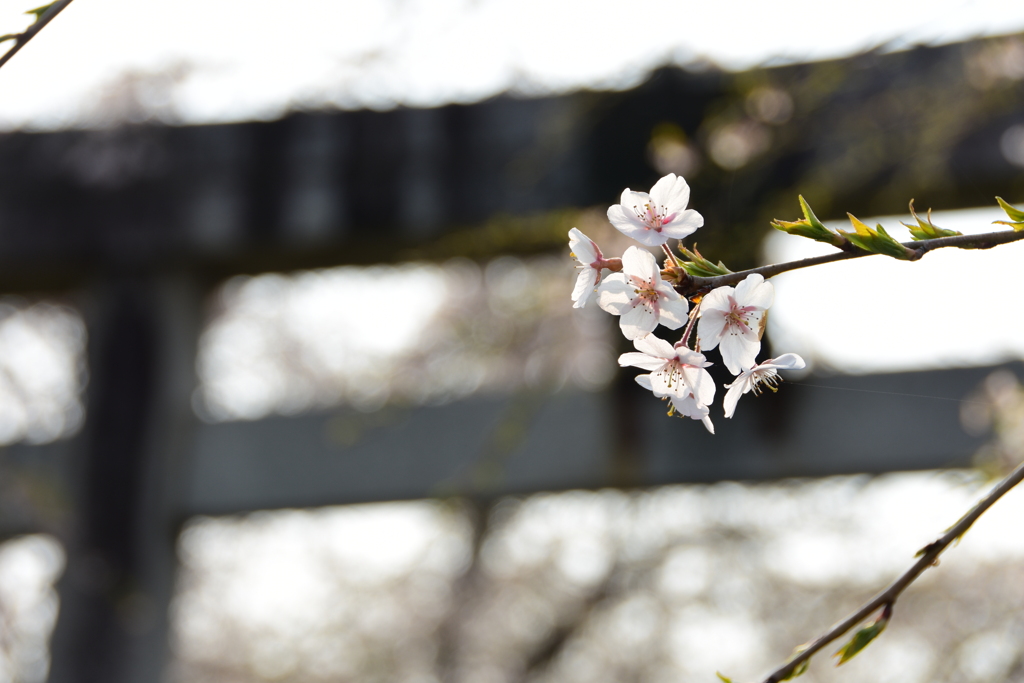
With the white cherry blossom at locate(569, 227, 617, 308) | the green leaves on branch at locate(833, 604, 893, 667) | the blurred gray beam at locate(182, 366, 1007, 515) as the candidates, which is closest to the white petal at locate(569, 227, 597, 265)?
the white cherry blossom at locate(569, 227, 617, 308)

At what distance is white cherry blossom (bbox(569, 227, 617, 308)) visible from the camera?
434 millimetres

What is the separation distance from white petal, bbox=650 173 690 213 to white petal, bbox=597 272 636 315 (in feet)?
0.20

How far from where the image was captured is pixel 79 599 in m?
1.40

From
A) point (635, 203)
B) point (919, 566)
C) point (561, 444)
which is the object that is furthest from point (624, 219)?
point (561, 444)

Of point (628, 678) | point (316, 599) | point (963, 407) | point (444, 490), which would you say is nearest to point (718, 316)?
point (444, 490)

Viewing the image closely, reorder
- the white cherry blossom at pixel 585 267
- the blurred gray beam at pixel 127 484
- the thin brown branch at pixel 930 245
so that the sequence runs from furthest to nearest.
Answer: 1. the blurred gray beam at pixel 127 484
2. the white cherry blossom at pixel 585 267
3. the thin brown branch at pixel 930 245

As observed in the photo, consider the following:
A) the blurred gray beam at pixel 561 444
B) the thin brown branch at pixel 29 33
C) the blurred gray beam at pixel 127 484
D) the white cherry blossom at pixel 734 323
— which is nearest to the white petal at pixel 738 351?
the white cherry blossom at pixel 734 323

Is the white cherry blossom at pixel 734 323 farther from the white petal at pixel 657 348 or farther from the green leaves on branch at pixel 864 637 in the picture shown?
the green leaves on branch at pixel 864 637

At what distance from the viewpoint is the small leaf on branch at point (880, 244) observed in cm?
34

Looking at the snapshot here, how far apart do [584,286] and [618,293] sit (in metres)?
0.04

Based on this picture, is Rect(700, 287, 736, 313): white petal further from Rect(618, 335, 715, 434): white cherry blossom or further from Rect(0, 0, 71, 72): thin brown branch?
Rect(0, 0, 71, 72): thin brown branch

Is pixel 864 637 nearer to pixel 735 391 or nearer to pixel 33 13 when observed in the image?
pixel 735 391

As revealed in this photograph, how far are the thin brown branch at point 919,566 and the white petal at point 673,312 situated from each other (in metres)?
0.15

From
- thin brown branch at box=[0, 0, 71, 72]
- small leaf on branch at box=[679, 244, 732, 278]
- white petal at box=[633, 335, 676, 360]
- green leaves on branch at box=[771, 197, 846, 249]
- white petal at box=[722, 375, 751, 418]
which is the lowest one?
white petal at box=[722, 375, 751, 418]
